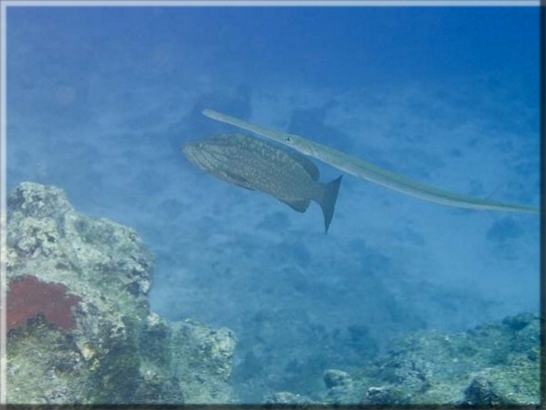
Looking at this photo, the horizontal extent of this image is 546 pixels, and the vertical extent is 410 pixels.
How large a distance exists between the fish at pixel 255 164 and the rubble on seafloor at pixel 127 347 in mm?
1757

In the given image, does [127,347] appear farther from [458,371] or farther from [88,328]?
[458,371]

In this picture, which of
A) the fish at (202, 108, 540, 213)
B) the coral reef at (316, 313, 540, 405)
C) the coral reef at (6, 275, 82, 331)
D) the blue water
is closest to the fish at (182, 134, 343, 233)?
the fish at (202, 108, 540, 213)

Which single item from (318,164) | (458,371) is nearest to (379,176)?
(458,371)

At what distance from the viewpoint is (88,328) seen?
5086 mm

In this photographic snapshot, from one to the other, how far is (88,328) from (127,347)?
1.49 feet

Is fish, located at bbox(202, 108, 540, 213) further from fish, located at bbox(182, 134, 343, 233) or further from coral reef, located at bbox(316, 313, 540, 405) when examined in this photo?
coral reef, located at bbox(316, 313, 540, 405)

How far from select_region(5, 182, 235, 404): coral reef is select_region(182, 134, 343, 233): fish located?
1.92 metres

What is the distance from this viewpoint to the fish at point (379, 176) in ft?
11.5

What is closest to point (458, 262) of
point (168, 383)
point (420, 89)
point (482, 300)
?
point (482, 300)

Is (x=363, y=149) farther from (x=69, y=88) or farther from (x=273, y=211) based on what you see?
(x=69, y=88)

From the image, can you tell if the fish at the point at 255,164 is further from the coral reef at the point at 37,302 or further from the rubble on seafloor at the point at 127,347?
the coral reef at the point at 37,302

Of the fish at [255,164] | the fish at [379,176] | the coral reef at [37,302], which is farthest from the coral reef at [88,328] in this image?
the fish at [379,176]

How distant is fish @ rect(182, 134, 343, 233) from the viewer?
4598 millimetres

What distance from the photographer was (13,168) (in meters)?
15.9
